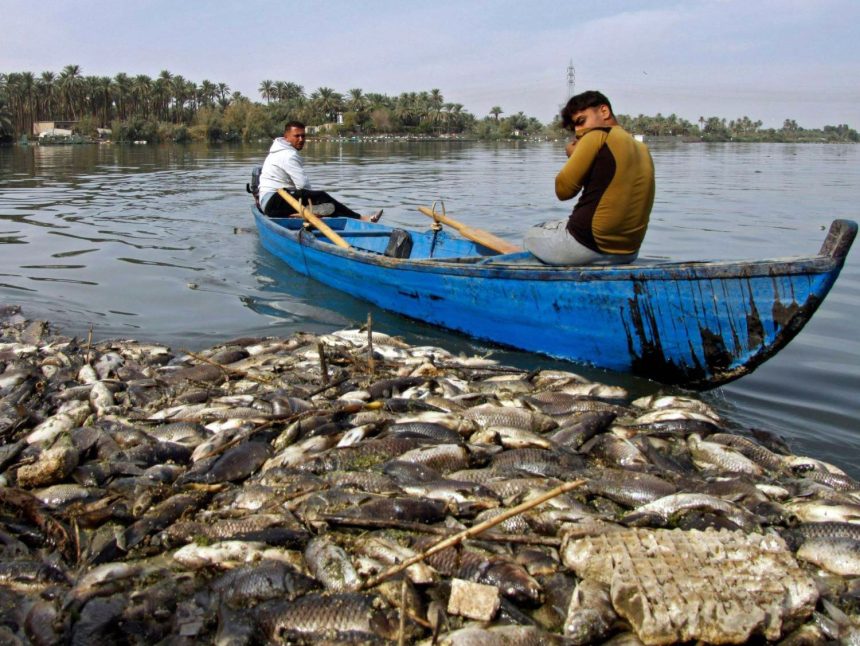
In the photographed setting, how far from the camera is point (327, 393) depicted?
6375 mm

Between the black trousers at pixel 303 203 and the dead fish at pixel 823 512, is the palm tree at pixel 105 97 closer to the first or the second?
the black trousers at pixel 303 203

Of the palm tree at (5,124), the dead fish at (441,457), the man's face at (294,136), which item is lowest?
the dead fish at (441,457)

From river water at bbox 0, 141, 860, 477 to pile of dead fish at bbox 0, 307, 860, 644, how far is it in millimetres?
1590

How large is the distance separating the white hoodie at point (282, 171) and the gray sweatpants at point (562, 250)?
6.37m

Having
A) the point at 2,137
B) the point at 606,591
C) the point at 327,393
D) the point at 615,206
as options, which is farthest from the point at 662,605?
the point at 2,137

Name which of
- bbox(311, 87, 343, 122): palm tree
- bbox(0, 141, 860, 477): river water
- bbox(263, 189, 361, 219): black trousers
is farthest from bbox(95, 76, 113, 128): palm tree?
bbox(263, 189, 361, 219): black trousers

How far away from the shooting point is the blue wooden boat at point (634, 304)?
619cm

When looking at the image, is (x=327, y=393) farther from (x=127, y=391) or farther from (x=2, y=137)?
(x=2, y=137)

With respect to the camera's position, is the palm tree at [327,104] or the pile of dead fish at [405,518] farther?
the palm tree at [327,104]

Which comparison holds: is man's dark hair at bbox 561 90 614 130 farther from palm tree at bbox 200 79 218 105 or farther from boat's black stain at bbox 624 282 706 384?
palm tree at bbox 200 79 218 105

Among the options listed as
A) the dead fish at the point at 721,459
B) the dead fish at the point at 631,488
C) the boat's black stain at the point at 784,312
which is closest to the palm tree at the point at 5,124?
the boat's black stain at the point at 784,312

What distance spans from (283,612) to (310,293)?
838 centimetres

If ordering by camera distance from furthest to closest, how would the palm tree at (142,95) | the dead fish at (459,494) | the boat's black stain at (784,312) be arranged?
the palm tree at (142,95) < the boat's black stain at (784,312) < the dead fish at (459,494)

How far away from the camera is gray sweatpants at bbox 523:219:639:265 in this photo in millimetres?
7770
